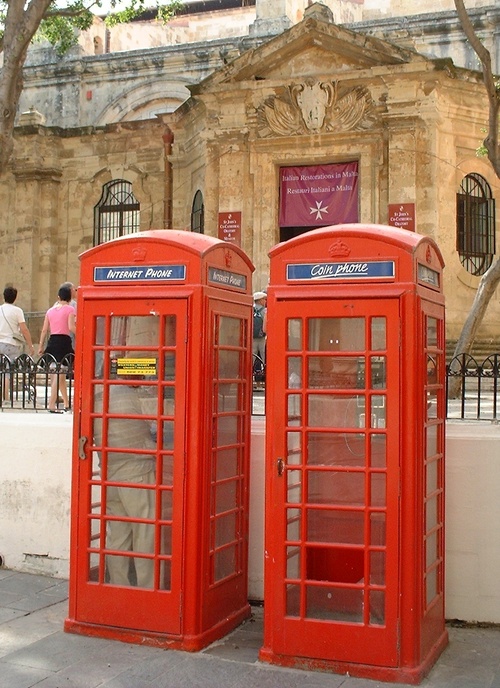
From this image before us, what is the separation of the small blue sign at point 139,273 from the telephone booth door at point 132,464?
155 mm

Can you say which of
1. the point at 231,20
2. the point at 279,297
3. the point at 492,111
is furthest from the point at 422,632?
the point at 231,20

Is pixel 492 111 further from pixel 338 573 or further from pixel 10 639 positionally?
pixel 10 639

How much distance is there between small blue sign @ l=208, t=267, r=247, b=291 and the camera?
5.71 metres

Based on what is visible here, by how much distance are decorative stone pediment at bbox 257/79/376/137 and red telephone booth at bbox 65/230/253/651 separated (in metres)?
13.5

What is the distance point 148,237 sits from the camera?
5703 mm

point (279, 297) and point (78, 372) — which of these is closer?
point (279, 297)

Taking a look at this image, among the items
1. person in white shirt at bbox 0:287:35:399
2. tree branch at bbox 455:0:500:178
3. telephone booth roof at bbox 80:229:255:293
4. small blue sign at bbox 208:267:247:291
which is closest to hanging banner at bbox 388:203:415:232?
tree branch at bbox 455:0:500:178

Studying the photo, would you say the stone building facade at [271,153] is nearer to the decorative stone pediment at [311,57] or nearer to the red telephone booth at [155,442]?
the decorative stone pediment at [311,57]

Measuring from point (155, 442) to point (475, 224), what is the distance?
15.2 meters

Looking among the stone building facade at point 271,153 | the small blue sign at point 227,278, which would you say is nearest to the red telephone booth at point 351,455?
the small blue sign at point 227,278

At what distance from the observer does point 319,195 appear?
754 inches

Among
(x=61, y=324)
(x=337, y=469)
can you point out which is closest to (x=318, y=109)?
(x=61, y=324)

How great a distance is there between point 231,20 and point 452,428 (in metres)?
30.8

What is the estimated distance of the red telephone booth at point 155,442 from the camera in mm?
5508
